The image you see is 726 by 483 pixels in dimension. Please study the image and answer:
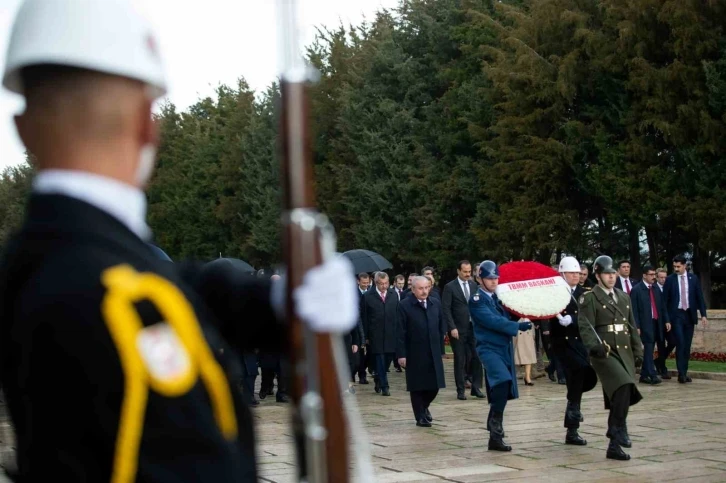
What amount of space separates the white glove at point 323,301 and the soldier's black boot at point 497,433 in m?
9.12

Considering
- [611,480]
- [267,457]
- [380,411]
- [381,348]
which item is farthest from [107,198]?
[381,348]

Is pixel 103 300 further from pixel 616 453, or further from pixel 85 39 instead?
pixel 616 453

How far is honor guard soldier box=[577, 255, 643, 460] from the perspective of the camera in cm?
987

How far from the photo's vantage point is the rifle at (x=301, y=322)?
158 centimetres

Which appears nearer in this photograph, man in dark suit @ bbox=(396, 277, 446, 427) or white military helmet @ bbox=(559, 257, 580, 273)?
white military helmet @ bbox=(559, 257, 580, 273)

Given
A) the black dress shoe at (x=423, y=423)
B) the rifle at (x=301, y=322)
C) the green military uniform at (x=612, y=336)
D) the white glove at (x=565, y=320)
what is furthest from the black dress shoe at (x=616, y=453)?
the rifle at (x=301, y=322)

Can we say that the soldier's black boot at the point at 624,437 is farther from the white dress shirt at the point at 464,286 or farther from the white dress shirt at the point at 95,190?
the white dress shirt at the point at 95,190

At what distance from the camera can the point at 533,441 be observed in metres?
11.2

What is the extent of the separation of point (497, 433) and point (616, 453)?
118 centimetres

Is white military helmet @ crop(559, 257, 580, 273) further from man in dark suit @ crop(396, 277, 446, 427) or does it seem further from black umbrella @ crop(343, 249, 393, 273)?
black umbrella @ crop(343, 249, 393, 273)

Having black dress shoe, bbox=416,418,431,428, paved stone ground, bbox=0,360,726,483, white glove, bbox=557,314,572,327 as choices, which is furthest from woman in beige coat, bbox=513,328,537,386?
white glove, bbox=557,314,572,327

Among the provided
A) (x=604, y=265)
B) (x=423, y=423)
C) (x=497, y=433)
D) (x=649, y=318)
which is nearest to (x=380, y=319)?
(x=649, y=318)

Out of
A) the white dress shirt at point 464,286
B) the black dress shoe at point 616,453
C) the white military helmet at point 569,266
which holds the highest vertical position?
the white dress shirt at point 464,286

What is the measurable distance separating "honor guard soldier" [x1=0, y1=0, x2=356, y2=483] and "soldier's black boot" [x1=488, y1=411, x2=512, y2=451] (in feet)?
29.7
